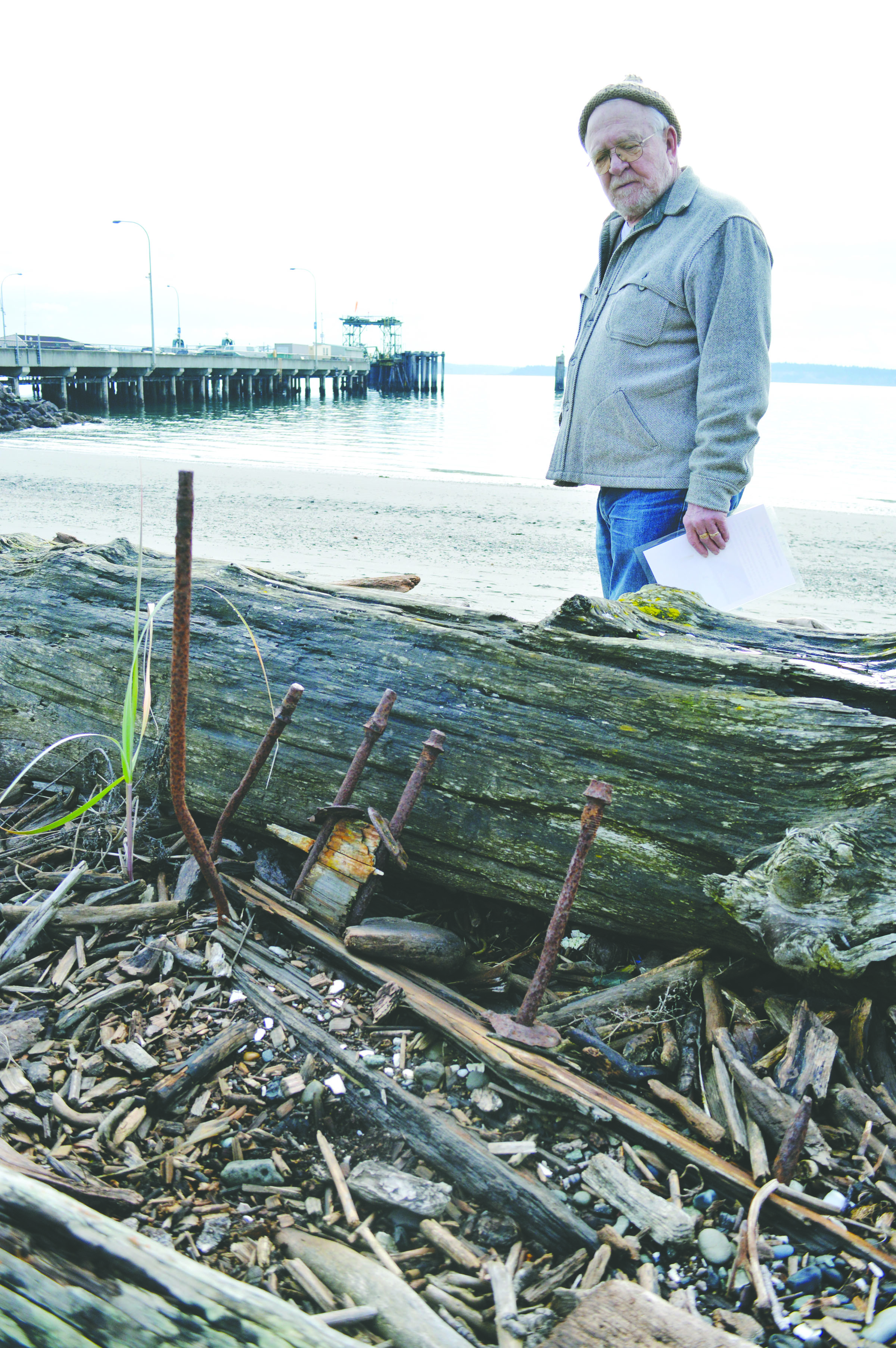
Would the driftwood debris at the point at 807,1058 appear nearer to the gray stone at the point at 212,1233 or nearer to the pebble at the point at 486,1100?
the pebble at the point at 486,1100

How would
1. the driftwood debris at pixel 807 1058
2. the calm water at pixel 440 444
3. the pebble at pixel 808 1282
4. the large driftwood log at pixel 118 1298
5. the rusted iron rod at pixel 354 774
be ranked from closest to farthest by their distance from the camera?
the large driftwood log at pixel 118 1298 < the pebble at pixel 808 1282 < the driftwood debris at pixel 807 1058 < the rusted iron rod at pixel 354 774 < the calm water at pixel 440 444

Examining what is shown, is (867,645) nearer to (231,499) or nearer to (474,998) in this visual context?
(474,998)

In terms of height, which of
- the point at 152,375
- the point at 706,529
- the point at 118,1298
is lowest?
the point at 118,1298

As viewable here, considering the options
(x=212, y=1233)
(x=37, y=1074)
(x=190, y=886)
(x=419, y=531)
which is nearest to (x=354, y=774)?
(x=190, y=886)

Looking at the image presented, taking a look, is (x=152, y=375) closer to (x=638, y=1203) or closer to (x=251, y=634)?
(x=251, y=634)

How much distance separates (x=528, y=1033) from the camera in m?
1.92

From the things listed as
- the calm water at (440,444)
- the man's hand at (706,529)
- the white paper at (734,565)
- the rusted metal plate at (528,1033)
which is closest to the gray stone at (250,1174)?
the rusted metal plate at (528,1033)

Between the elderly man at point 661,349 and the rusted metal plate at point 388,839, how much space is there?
5.04ft

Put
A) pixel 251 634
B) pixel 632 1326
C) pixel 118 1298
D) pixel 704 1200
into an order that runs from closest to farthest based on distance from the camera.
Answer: pixel 118 1298, pixel 632 1326, pixel 704 1200, pixel 251 634

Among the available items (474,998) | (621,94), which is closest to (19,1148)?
(474,998)

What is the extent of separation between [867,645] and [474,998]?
1655 mm

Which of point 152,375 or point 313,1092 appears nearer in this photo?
point 313,1092

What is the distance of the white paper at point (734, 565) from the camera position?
9.76ft

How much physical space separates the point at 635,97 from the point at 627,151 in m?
0.16
